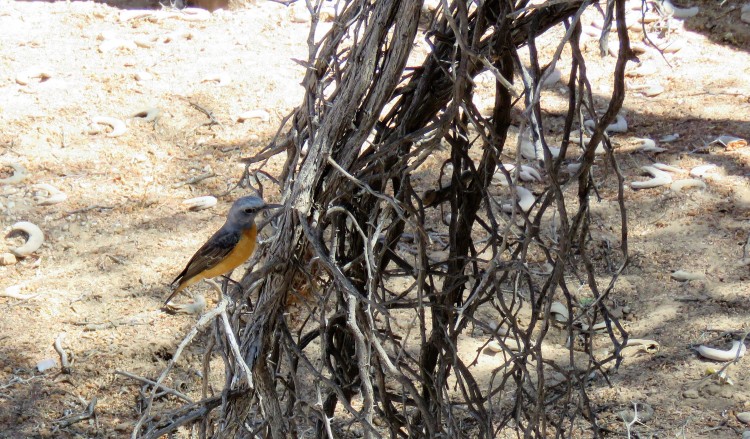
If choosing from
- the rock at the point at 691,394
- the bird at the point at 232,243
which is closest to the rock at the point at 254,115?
the bird at the point at 232,243

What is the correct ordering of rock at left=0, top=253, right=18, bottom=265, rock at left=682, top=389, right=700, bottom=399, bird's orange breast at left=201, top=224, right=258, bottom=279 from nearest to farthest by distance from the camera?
bird's orange breast at left=201, top=224, right=258, bottom=279, rock at left=682, top=389, right=700, bottom=399, rock at left=0, top=253, right=18, bottom=265

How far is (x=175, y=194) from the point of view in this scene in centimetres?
→ 551

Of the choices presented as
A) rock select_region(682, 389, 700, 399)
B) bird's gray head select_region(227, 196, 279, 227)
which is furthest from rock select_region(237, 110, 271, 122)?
rock select_region(682, 389, 700, 399)

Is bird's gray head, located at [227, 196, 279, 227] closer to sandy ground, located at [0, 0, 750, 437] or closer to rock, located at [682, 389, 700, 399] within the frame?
sandy ground, located at [0, 0, 750, 437]

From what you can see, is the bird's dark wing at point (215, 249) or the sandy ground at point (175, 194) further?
the sandy ground at point (175, 194)

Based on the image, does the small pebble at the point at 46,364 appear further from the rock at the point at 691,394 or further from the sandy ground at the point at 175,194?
the rock at the point at 691,394

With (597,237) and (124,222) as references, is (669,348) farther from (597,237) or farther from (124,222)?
(124,222)

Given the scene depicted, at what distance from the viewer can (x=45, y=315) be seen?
14.7ft

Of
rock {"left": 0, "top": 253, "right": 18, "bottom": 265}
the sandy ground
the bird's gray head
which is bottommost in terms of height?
rock {"left": 0, "top": 253, "right": 18, "bottom": 265}

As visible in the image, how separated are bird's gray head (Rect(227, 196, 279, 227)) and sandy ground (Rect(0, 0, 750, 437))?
137 centimetres

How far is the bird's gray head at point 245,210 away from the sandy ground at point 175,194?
1.37m

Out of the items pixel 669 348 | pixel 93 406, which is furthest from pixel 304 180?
pixel 669 348

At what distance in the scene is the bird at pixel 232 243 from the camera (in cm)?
302

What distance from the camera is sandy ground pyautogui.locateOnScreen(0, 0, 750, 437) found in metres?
4.08
